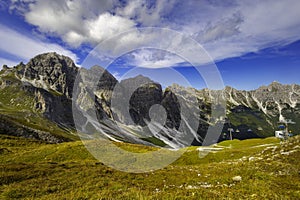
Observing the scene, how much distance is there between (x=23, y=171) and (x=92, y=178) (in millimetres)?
7802

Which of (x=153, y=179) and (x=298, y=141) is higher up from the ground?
(x=298, y=141)

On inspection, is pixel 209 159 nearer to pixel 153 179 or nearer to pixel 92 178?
pixel 153 179

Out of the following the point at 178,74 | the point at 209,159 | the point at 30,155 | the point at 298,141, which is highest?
the point at 178,74

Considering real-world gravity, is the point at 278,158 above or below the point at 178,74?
below

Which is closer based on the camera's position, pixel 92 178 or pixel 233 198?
pixel 233 198

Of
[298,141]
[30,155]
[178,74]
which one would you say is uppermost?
[178,74]

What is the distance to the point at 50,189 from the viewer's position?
→ 1638cm

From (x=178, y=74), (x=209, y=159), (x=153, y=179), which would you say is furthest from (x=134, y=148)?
(x=178, y=74)

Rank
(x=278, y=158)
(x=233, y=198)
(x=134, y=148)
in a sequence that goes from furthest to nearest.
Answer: (x=134, y=148), (x=278, y=158), (x=233, y=198)

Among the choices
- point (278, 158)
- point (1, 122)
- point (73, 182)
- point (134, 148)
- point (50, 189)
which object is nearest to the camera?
point (50, 189)

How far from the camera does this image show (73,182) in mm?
19156

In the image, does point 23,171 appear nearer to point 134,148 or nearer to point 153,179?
point 153,179

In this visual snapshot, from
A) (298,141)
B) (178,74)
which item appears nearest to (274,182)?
(178,74)

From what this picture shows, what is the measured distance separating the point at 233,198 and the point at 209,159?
41.2 meters
